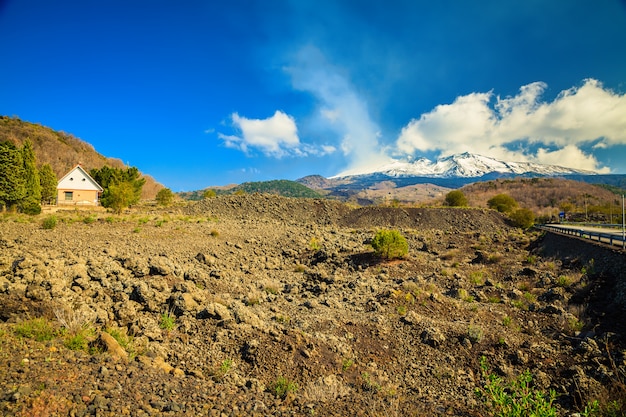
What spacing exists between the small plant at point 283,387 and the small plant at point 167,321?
10.0 ft

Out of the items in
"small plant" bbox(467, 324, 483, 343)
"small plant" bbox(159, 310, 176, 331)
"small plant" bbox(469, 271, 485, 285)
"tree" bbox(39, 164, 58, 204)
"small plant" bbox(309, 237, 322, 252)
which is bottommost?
"small plant" bbox(469, 271, 485, 285)

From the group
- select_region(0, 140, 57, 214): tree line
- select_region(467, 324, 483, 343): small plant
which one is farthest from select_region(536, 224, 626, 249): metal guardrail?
select_region(0, 140, 57, 214): tree line

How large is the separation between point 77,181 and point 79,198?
2247 mm

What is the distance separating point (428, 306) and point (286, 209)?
112 ft

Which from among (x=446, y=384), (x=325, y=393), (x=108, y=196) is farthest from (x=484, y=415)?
(x=108, y=196)

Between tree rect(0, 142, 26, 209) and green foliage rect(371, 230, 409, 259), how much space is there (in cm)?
2780

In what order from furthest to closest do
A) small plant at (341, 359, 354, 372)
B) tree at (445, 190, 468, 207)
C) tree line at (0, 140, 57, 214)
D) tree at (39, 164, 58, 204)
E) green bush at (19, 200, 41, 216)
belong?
tree at (445, 190, 468, 207), tree at (39, 164, 58, 204), tree line at (0, 140, 57, 214), green bush at (19, 200, 41, 216), small plant at (341, 359, 354, 372)

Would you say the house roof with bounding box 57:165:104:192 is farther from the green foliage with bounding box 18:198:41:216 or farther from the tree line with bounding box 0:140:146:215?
the green foliage with bounding box 18:198:41:216

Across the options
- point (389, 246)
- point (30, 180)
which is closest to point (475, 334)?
point (389, 246)

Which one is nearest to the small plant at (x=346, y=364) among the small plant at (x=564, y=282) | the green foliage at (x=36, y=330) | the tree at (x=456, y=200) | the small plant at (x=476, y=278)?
the green foliage at (x=36, y=330)

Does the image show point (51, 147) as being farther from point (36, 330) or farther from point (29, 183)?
point (36, 330)

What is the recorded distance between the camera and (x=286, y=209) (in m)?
43.6

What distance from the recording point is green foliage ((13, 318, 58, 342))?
510 centimetres

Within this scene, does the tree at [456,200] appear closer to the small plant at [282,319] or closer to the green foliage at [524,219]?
the green foliage at [524,219]
